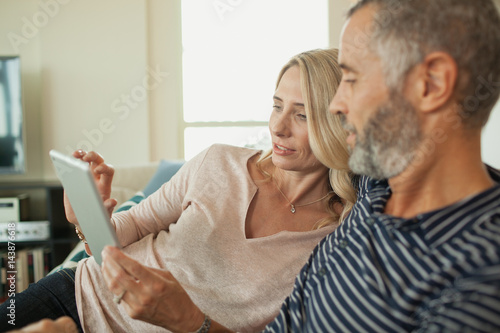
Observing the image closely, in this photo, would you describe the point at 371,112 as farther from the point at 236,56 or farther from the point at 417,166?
A: the point at 236,56

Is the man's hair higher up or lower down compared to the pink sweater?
higher up

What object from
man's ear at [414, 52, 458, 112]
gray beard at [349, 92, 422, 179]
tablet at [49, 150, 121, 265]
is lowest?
tablet at [49, 150, 121, 265]

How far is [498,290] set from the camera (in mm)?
650

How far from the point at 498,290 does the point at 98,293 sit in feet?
3.40

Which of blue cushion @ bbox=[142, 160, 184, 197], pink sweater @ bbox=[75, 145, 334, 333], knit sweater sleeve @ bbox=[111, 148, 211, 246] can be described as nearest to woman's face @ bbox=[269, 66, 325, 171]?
pink sweater @ bbox=[75, 145, 334, 333]

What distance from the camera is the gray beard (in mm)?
854

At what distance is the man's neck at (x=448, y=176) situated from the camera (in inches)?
32.8

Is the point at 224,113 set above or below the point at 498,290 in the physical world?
above

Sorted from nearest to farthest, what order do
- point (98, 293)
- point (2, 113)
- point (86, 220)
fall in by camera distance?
point (86, 220) < point (98, 293) < point (2, 113)

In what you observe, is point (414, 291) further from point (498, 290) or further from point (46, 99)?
point (46, 99)

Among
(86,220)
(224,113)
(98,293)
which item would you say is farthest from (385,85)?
(224,113)
